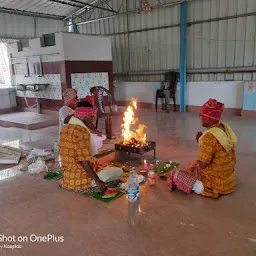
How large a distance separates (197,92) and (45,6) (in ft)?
25.2

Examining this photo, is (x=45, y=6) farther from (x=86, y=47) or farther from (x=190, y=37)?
(x=190, y=37)

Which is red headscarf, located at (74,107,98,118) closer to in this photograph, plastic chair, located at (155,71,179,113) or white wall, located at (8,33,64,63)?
white wall, located at (8,33,64,63)

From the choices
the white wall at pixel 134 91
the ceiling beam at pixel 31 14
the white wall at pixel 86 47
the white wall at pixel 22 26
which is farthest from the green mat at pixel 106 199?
the ceiling beam at pixel 31 14

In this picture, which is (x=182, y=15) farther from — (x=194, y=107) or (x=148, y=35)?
(x=194, y=107)

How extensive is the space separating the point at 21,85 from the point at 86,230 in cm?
915

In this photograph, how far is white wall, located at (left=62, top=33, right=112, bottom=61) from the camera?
29.5 ft

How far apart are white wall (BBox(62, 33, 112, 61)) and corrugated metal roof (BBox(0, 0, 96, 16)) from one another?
2988 millimetres

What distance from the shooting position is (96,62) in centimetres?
989

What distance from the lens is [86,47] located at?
9492mm

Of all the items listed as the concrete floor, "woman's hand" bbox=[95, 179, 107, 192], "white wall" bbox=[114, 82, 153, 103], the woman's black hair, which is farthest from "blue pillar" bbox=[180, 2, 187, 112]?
"woman's hand" bbox=[95, 179, 107, 192]

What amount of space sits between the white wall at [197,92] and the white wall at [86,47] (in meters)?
2.23

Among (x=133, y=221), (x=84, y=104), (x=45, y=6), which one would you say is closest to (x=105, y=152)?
(x=84, y=104)

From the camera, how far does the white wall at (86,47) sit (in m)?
8.98

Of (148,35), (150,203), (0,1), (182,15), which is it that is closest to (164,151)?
(150,203)
